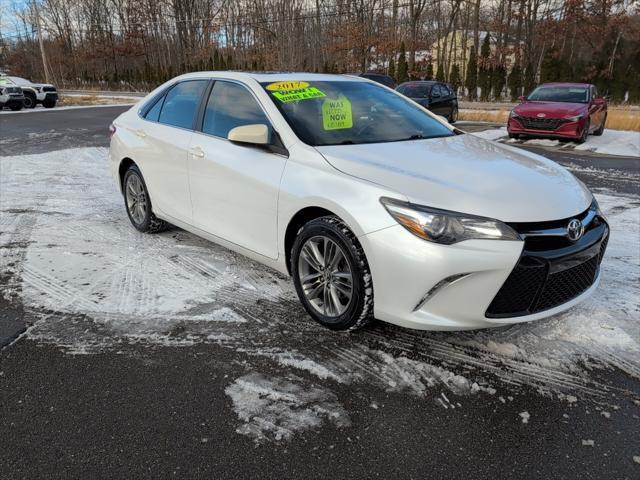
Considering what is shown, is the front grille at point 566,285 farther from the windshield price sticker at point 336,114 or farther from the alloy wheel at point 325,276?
the windshield price sticker at point 336,114

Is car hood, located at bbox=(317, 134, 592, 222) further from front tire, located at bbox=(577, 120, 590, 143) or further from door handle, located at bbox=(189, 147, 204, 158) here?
front tire, located at bbox=(577, 120, 590, 143)

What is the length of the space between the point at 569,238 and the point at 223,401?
206 centimetres

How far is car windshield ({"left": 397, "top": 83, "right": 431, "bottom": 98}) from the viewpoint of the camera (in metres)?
17.1

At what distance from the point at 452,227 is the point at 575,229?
762mm

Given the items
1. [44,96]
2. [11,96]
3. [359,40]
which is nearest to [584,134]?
[11,96]

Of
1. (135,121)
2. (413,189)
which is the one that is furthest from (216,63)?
(413,189)

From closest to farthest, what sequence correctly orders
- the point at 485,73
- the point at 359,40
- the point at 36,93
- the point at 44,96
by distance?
the point at 36,93 → the point at 44,96 → the point at 485,73 → the point at 359,40

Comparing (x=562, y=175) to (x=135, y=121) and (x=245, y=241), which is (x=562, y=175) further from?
(x=135, y=121)

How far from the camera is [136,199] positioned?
17.5 feet

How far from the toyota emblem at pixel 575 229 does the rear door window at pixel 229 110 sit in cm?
206

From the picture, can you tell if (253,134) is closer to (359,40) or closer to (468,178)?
(468,178)

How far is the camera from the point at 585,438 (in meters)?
2.38

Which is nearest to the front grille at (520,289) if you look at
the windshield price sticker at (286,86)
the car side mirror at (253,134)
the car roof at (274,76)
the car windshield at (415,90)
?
the car side mirror at (253,134)

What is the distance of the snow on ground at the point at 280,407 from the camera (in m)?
2.44
